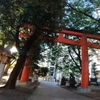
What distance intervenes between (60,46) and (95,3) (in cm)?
1684

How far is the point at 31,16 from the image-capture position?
34.8 feet

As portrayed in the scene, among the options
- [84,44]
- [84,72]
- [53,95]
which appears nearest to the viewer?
[53,95]

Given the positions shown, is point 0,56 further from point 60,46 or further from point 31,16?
point 60,46

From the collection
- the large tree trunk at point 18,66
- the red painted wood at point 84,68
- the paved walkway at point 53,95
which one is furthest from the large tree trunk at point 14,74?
the red painted wood at point 84,68

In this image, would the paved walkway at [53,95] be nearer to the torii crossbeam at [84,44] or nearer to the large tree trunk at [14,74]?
the large tree trunk at [14,74]

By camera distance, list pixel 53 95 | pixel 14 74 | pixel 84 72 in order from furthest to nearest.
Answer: pixel 84 72
pixel 53 95
pixel 14 74

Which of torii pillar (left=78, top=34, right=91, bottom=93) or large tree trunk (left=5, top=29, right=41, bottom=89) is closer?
large tree trunk (left=5, top=29, right=41, bottom=89)

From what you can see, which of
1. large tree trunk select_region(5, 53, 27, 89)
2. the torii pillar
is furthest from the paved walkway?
the torii pillar

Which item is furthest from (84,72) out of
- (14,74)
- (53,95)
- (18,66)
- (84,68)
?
(14,74)

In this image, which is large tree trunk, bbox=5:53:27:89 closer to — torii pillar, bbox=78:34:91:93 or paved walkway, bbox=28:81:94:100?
paved walkway, bbox=28:81:94:100

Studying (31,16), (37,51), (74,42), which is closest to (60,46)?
(74,42)

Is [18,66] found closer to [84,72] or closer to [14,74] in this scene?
[14,74]

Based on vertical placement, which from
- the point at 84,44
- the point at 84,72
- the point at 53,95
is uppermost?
the point at 84,44

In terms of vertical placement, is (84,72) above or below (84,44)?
below
